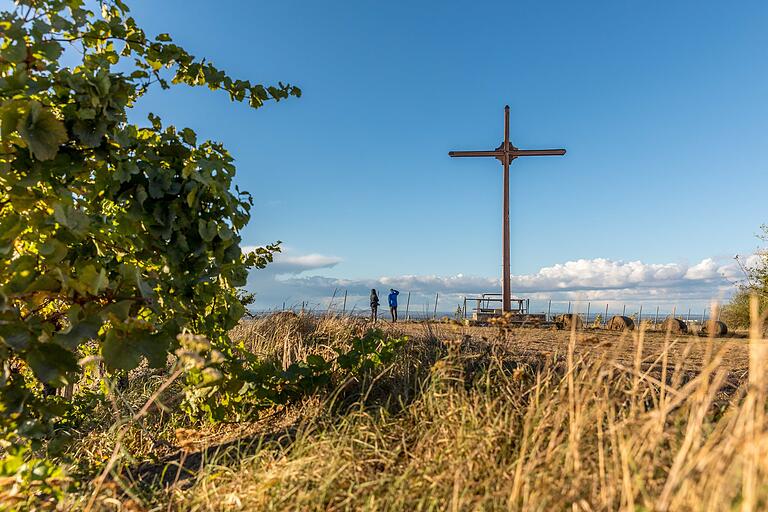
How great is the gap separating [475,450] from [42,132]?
2.71 metres

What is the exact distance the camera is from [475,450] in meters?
2.55

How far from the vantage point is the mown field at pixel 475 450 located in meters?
1.87

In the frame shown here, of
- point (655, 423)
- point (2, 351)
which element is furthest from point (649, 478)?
point (2, 351)

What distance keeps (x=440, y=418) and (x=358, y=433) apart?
469 millimetres

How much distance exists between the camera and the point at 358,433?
3039mm

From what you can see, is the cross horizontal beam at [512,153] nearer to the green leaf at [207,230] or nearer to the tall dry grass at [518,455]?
the tall dry grass at [518,455]

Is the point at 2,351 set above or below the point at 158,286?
below

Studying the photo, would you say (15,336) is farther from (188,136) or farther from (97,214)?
(188,136)

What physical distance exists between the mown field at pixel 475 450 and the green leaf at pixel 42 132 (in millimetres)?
1472

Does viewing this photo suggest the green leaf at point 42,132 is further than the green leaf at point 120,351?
No

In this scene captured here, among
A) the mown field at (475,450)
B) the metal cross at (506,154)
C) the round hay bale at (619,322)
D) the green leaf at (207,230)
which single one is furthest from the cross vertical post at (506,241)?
the green leaf at (207,230)

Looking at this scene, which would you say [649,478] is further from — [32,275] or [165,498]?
[32,275]

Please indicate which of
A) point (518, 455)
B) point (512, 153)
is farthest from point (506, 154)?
point (518, 455)

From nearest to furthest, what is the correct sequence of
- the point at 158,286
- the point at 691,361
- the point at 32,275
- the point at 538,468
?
1. the point at 538,468
2. the point at 32,275
3. the point at 158,286
4. the point at 691,361
